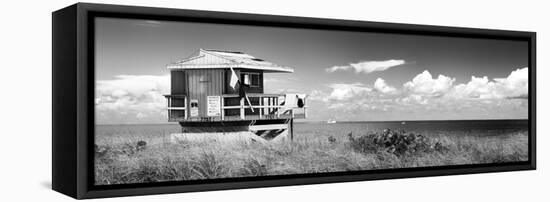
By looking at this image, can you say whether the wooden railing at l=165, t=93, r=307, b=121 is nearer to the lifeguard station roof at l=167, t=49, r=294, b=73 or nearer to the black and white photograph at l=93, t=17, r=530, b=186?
the black and white photograph at l=93, t=17, r=530, b=186

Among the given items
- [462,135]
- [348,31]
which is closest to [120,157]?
[348,31]

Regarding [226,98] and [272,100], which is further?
[272,100]

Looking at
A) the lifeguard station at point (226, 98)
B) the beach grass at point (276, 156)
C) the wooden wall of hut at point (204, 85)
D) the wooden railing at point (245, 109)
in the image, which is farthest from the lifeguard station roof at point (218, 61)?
the beach grass at point (276, 156)

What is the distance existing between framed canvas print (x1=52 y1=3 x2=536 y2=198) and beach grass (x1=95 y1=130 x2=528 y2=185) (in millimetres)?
19

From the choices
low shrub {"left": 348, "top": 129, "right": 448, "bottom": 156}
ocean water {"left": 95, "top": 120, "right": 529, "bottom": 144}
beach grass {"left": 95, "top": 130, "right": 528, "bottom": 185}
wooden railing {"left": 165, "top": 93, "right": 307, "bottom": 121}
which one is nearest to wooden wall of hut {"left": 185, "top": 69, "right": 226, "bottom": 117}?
wooden railing {"left": 165, "top": 93, "right": 307, "bottom": 121}

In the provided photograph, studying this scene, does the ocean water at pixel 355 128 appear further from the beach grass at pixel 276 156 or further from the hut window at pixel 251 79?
the hut window at pixel 251 79

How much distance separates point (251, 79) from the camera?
12.6m

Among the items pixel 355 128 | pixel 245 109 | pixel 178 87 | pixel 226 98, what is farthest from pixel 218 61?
pixel 355 128

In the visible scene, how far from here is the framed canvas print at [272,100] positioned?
37.0ft

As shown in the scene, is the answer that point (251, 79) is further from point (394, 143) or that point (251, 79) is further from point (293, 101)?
point (394, 143)

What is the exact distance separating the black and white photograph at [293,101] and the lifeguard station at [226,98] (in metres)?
0.02

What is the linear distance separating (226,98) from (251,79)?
478 mm

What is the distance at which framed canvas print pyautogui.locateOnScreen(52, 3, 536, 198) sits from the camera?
444 inches

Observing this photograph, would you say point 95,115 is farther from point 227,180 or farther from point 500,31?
point 500,31
